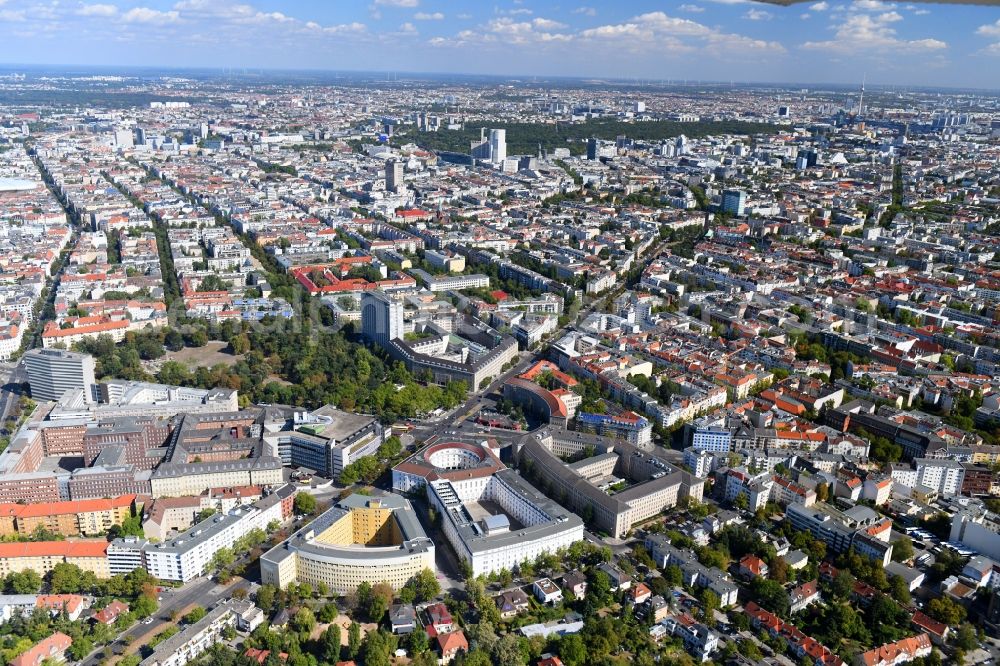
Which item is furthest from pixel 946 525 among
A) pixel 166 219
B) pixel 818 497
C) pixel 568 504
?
pixel 166 219

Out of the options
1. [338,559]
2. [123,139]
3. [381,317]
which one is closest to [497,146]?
[123,139]

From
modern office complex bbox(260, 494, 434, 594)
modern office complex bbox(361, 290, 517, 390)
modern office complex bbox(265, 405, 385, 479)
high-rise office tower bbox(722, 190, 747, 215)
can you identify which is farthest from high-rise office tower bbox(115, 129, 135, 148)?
modern office complex bbox(260, 494, 434, 594)

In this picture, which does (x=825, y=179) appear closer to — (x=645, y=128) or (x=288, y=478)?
(x=645, y=128)

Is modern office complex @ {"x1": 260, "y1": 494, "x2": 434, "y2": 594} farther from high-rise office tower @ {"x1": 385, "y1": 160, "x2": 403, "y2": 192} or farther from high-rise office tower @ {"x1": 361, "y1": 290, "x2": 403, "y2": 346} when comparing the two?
high-rise office tower @ {"x1": 385, "y1": 160, "x2": 403, "y2": 192}

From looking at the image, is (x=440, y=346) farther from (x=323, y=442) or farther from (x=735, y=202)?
(x=735, y=202)

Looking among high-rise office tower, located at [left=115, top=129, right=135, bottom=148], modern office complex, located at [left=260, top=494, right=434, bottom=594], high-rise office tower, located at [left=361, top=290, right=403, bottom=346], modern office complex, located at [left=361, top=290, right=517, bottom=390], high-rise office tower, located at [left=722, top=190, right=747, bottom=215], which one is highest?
high-rise office tower, located at [left=115, top=129, right=135, bottom=148]

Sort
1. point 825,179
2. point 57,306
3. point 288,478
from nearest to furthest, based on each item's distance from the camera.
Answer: point 288,478 → point 57,306 → point 825,179
